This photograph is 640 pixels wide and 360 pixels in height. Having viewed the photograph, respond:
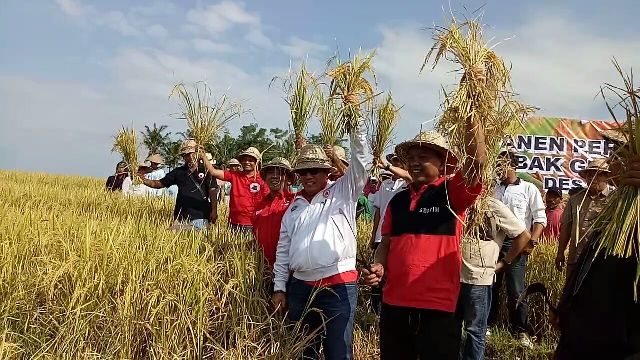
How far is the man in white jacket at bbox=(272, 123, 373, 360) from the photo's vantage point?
3.11 metres

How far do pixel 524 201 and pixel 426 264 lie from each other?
2.63m

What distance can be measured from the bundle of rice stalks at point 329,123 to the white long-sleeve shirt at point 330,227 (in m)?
0.20

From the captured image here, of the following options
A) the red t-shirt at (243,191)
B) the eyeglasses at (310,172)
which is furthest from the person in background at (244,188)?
the eyeglasses at (310,172)

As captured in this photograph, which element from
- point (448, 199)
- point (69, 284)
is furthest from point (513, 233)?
point (69, 284)

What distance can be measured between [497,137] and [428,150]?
36 cm

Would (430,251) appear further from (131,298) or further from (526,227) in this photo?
(526,227)

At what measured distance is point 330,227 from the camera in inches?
124

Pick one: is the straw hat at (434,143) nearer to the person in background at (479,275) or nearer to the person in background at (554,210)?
the person in background at (479,275)

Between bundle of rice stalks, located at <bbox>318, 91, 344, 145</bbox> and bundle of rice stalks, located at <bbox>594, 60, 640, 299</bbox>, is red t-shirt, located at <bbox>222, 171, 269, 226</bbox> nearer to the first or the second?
bundle of rice stalks, located at <bbox>318, 91, 344, 145</bbox>

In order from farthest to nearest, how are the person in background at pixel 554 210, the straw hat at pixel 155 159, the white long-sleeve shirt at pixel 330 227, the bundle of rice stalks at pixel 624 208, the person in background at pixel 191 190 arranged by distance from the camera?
the straw hat at pixel 155 159 < the person in background at pixel 554 210 < the person in background at pixel 191 190 < the white long-sleeve shirt at pixel 330 227 < the bundle of rice stalks at pixel 624 208

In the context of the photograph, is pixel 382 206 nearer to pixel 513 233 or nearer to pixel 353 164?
pixel 513 233

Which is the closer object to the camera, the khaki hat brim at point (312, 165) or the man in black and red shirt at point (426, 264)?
the man in black and red shirt at point (426, 264)

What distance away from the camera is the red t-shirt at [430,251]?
286 cm

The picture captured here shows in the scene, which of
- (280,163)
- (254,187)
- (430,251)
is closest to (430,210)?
(430,251)
